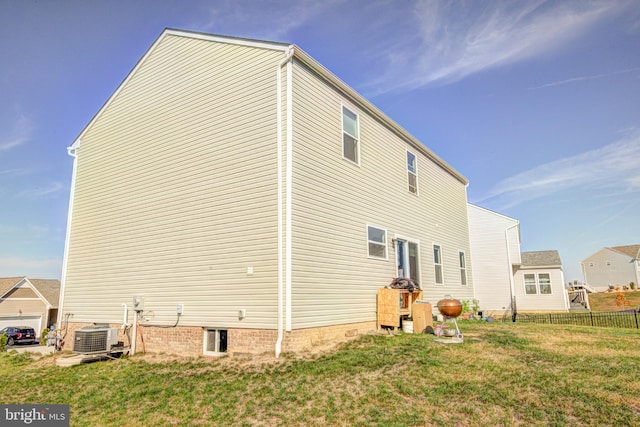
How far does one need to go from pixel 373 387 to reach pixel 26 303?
44.2 meters

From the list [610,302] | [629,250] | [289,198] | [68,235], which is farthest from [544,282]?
[629,250]

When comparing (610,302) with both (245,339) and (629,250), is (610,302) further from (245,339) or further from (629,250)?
(245,339)

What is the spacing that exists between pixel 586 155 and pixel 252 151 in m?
16.5

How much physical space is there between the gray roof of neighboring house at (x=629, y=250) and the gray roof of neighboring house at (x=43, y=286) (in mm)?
66472

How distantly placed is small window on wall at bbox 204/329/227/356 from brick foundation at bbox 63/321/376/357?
118 millimetres

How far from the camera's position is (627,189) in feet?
65.8

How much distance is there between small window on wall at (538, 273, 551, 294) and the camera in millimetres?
A: 25328

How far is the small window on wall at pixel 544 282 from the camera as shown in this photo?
2533cm

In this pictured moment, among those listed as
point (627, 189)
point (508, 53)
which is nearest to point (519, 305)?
point (627, 189)

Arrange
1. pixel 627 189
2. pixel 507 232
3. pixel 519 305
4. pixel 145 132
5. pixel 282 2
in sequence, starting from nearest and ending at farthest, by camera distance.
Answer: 1. pixel 282 2
2. pixel 145 132
3. pixel 627 189
4. pixel 507 232
5. pixel 519 305

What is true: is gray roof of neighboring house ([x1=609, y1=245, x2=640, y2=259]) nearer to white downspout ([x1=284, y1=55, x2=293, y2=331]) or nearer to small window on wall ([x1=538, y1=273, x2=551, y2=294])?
small window on wall ([x1=538, y1=273, x2=551, y2=294])

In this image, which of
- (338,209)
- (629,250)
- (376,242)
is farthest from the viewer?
(629,250)

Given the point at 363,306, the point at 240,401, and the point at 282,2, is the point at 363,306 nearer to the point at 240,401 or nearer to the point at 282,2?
the point at 240,401

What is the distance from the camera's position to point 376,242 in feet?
Answer: 37.1
